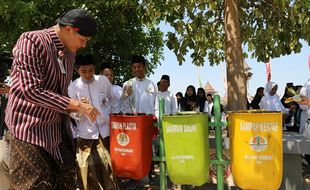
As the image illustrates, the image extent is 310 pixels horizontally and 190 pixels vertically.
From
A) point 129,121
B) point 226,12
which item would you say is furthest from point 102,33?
point 129,121

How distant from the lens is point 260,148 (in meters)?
3.24

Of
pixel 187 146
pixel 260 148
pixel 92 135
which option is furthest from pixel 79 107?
pixel 92 135

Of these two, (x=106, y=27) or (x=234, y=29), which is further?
(x=106, y=27)

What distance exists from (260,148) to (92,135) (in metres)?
1.71

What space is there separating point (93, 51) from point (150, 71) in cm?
175

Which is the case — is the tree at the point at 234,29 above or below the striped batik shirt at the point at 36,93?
above

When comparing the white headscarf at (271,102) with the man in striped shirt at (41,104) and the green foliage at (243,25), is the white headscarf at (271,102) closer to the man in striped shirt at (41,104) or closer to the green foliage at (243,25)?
the green foliage at (243,25)

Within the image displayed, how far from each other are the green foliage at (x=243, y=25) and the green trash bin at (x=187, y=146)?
1.98 meters

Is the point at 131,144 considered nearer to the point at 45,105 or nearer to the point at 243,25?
the point at 45,105

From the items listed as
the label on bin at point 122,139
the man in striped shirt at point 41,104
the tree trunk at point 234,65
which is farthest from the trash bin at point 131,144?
the man in striped shirt at point 41,104

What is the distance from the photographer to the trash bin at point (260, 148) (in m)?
3.23

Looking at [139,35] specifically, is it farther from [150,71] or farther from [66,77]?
[66,77]

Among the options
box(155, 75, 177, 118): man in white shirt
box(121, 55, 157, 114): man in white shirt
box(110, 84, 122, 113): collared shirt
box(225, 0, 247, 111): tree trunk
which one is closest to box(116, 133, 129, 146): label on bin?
box(110, 84, 122, 113): collared shirt

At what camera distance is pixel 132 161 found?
3.76 meters
